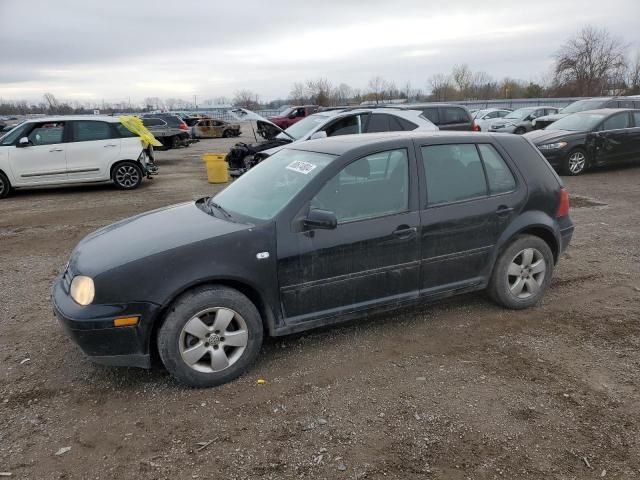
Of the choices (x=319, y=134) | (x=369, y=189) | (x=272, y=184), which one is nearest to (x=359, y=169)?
(x=369, y=189)

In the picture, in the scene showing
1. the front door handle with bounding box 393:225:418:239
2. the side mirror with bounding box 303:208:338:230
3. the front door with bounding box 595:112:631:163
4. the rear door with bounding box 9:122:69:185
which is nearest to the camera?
the side mirror with bounding box 303:208:338:230

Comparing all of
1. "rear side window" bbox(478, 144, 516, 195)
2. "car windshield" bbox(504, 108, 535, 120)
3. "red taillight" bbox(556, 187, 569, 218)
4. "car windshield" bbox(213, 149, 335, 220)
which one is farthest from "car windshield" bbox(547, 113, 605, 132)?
"car windshield" bbox(213, 149, 335, 220)

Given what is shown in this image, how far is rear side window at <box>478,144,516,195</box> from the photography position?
412cm

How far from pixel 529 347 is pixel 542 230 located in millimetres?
1158

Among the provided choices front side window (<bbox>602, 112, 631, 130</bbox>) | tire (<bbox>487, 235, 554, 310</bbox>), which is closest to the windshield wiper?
tire (<bbox>487, 235, 554, 310</bbox>)

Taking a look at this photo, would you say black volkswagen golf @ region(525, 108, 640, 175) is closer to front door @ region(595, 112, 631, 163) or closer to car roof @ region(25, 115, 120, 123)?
front door @ region(595, 112, 631, 163)

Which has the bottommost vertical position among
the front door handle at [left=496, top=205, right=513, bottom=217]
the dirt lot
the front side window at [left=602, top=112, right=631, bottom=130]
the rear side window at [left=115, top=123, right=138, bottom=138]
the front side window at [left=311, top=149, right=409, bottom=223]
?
the dirt lot

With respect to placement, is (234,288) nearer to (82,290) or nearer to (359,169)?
(82,290)

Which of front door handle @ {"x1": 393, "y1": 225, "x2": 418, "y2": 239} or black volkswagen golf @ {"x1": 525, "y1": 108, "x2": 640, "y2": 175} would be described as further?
black volkswagen golf @ {"x1": 525, "y1": 108, "x2": 640, "y2": 175}

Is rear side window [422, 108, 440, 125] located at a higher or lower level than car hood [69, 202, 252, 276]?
higher

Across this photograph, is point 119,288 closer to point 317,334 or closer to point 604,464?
point 317,334

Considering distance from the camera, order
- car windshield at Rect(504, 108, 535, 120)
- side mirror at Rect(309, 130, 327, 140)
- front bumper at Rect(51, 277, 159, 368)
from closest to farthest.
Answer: front bumper at Rect(51, 277, 159, 368) → side mirror at Rect(309, 130, 327, 140) → car windshield at Rect(504, 108, 535, 120)

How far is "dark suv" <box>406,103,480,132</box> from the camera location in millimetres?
11539

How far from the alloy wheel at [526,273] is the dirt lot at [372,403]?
197mm
